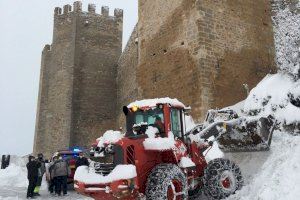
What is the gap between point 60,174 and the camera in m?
10.6

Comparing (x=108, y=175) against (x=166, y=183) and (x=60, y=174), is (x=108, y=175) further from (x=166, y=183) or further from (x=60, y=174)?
(x=60, y=174)

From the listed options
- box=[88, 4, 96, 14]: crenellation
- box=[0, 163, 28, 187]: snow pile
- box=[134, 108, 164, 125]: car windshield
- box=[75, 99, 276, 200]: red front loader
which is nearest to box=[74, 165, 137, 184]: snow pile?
box=[75, 99, 276, 200]: red front loader

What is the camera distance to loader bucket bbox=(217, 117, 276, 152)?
24.8 ft

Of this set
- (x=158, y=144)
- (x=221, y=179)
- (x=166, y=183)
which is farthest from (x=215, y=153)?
(x=166, y=183)

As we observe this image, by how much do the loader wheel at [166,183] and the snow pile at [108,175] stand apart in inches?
13.2

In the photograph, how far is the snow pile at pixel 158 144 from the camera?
19.4 ft

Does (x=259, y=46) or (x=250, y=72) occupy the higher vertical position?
(x=259, y=46)

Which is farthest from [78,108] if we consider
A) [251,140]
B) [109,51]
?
[251,140]

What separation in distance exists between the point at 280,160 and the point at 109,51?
1657cm

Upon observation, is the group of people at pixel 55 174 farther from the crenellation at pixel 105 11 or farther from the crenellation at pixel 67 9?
the crenellation at pixel 105 11

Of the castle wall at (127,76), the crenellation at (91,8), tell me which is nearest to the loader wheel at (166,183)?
the castle wall at (127,76)

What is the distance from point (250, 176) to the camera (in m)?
7.11

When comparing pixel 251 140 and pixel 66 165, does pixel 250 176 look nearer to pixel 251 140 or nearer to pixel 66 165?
pixel 251 140

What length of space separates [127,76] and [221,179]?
14.3m
